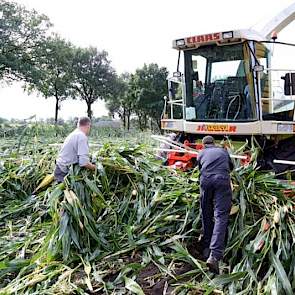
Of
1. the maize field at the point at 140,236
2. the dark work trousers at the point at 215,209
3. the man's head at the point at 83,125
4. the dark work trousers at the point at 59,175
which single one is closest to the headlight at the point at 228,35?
the maize field at the point at 140,236

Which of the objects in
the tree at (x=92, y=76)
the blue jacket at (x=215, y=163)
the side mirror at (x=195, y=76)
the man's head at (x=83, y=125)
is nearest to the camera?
the blue jacket at (x=215, y=163)

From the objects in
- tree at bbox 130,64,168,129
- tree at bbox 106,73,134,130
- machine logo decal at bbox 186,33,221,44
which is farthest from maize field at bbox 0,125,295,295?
tree at bbox 106,73,134,130

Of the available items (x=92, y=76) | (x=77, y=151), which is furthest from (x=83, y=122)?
(x=92, y=76)

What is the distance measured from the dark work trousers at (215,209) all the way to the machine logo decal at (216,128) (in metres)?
2.52

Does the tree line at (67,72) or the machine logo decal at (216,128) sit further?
the tree line at (67,72)

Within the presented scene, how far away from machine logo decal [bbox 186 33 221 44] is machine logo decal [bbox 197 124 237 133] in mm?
1396

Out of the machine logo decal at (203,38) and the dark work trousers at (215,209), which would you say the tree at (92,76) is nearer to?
the machine logo decal at (203,38)

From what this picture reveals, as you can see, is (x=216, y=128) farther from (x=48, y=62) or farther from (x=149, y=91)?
(x=149, y=91)

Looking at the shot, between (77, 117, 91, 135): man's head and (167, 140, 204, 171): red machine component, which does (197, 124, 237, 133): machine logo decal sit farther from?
(77, 117, 91, 135): man's head

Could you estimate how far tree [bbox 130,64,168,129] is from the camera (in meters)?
35.7

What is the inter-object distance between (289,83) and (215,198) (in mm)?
2950

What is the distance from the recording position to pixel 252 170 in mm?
5344

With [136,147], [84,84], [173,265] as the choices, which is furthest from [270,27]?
[84,84]

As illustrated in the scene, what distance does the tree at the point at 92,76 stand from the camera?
126ft
